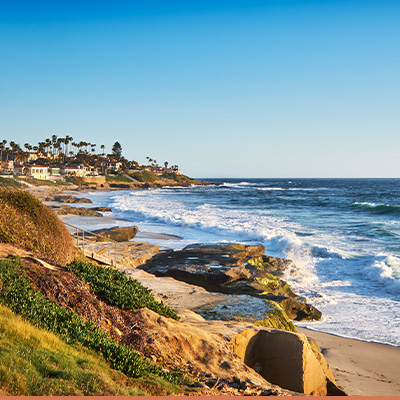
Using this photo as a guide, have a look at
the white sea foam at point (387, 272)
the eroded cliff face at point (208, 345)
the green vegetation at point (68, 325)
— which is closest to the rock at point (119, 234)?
the white sea foam at point (387, 272)

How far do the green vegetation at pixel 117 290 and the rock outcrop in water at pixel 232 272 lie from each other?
6078mm

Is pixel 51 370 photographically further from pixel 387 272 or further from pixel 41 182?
pixel 41 182

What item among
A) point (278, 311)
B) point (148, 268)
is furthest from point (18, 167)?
point (278, 311)

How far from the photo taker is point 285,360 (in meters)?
9.19

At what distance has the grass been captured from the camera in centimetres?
524

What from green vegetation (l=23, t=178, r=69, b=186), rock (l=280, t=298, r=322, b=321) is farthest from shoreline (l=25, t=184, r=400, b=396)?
green vegetation (l=23, t=178, r=69, b=186)

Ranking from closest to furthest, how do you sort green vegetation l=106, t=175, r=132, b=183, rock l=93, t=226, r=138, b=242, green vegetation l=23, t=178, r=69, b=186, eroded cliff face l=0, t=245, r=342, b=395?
eroded cliff face l=0, t=245, r=342, b=395 < rock l=93, t=226, r=138, b=242 < green vegetation l=23, t=178, r=69, b=186 < green vegetation l=106, t=175, r=132, b=183

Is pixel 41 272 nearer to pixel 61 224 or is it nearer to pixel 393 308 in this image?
pixel 61 224

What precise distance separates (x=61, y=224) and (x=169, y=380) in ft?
31.5

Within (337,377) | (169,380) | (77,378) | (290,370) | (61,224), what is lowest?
(337,377)

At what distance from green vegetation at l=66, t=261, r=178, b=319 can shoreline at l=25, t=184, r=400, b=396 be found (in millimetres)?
1580

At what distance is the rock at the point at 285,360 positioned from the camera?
898cm

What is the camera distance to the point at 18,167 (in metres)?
134

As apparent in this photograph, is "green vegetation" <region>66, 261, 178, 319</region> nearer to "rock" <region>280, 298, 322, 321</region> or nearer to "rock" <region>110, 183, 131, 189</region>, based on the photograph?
"rock" <region>280, 298, 322, 321</region>
